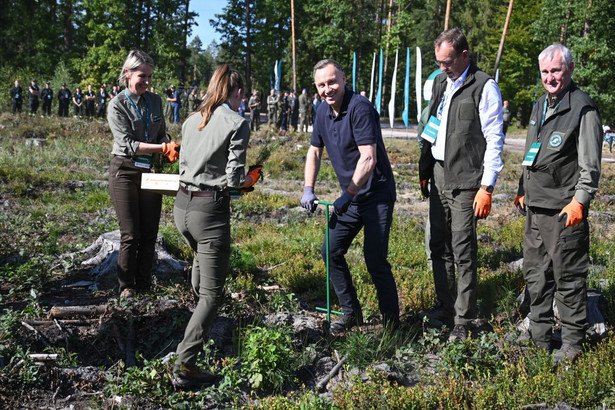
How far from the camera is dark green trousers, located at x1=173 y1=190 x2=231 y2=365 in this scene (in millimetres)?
3650

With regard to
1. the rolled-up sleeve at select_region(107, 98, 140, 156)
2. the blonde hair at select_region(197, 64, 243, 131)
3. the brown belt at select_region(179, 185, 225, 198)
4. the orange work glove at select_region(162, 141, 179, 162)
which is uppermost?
the blonde hair at select_region(197, 64, 243, 131)

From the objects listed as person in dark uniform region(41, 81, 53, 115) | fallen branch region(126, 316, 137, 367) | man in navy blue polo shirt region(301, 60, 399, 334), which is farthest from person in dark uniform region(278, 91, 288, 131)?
fallen branch region(126, 316, 137, 367)

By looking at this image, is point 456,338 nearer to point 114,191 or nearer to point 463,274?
point 463,274

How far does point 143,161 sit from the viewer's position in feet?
16.1

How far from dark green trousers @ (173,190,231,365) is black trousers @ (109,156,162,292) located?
4.55ft

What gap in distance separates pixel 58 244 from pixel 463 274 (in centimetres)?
482

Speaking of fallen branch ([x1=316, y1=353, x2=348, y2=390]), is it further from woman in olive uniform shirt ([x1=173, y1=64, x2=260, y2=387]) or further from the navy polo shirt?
the navy polo shirt

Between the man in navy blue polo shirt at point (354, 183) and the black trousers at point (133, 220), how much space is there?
5.05 ft

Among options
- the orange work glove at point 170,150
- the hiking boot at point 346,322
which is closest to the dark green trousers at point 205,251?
the orange work glove at point 170,150

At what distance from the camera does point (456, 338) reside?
4273 millimetres

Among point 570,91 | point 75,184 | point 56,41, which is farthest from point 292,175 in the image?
point 56,41

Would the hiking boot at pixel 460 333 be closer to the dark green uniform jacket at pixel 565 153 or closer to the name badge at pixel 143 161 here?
the dark green uniform jacket at pixel 565 153

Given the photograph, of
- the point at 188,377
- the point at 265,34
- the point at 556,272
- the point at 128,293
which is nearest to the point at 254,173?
the point at 188,377

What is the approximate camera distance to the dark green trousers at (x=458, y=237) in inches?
173
